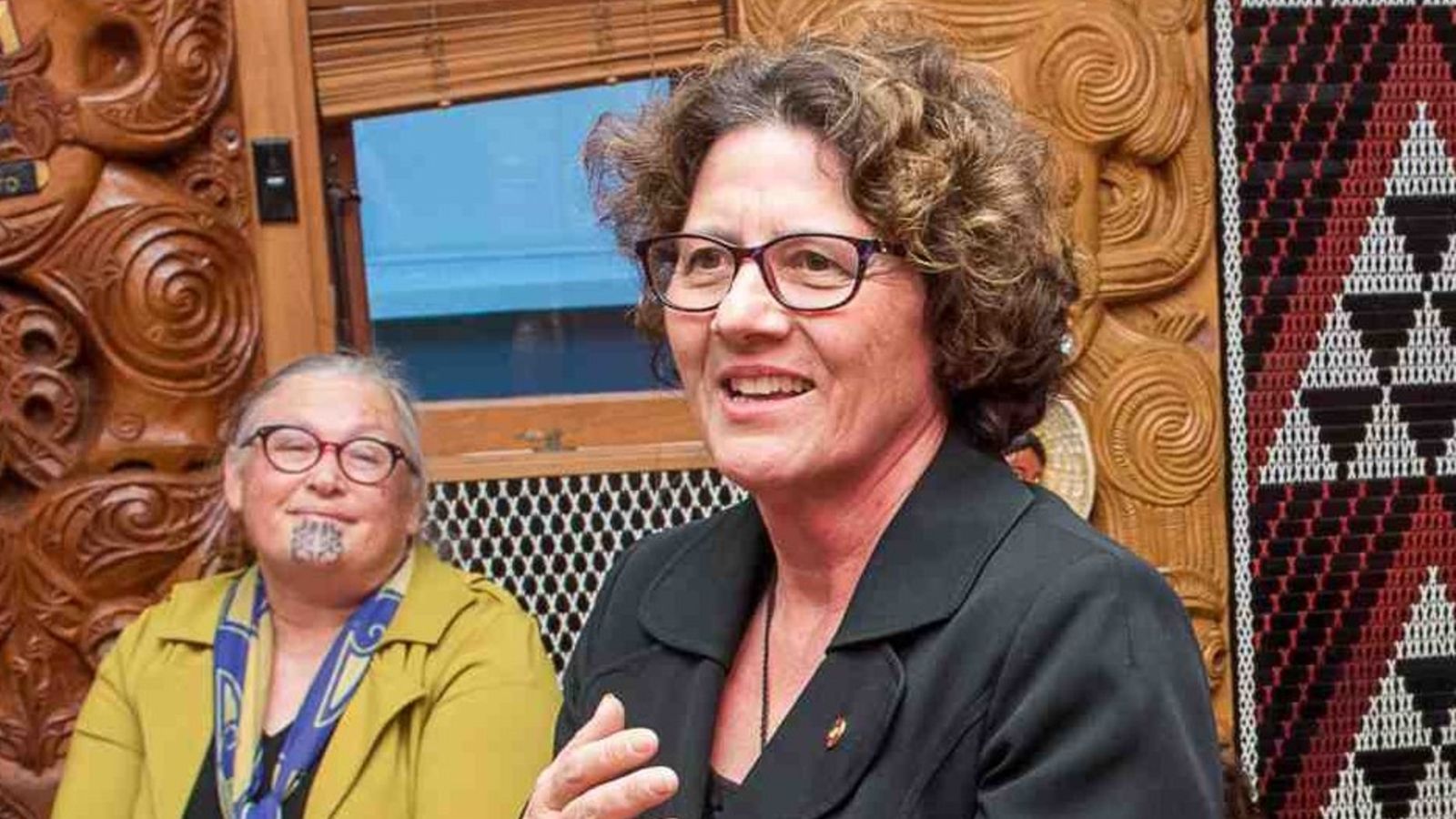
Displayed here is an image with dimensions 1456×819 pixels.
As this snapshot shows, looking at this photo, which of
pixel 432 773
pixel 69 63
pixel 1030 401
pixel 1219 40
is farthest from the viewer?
pixel 1219 40

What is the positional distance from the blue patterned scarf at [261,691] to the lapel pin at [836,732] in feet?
4.73

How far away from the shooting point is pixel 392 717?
2.97 meters

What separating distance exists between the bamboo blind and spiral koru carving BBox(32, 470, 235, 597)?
649 millimetres

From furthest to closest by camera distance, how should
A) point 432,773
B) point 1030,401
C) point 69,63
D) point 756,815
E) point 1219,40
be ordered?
point 1219,40 < point 69,63 < point 432,773 < point 1030,401 < point 756,815

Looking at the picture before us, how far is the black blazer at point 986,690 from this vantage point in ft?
5.23

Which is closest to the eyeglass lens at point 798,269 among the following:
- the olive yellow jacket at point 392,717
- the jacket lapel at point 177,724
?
the olive yellow jacket at point 392,717

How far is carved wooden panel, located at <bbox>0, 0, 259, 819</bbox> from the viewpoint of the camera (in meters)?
3.40

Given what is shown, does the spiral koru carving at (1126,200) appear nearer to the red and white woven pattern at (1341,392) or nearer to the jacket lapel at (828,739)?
the red and white woven pattern at (1341,392)

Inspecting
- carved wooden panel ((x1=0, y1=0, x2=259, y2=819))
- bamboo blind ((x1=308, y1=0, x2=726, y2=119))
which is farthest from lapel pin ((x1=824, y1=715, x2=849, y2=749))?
bamboo blind ((x1=308, y1=0, x2=726, y2=119))

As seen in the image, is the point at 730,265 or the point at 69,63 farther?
the point at 69,63

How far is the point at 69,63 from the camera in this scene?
3.42m

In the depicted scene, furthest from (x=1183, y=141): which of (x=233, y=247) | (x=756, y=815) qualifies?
(x=756, y=815)

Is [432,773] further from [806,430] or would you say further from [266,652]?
[806,430]

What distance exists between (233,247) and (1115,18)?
1.45 meters
